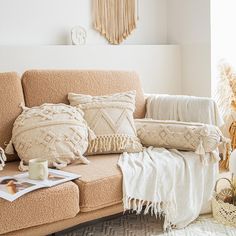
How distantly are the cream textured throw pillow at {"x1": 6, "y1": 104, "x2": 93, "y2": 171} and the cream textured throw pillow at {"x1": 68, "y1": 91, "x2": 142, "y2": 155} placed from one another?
12 cm

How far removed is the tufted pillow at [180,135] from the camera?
2.38 metres

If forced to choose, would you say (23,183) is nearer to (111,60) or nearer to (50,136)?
(50,136)

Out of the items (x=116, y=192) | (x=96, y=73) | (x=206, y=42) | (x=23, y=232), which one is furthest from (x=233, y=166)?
(x=206, y=42)

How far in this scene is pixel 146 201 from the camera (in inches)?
86.4

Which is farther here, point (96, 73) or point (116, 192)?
point (96, 73)

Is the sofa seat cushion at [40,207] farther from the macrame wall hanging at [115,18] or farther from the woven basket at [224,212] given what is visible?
the macrame wall hanging at [115,18]

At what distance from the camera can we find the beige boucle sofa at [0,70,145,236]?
1798 millimetres

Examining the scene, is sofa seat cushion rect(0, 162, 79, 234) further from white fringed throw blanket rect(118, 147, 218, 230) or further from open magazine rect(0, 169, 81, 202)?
white fringed throw blanket rect(118, 147, 218, 230)

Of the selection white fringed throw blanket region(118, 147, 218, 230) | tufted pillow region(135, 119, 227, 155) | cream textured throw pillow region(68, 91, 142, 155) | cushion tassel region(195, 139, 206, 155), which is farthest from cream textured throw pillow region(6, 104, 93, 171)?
cushion tassel region(195, 139, 206, 155)

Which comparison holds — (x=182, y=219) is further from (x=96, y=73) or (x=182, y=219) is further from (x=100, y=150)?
(x=96, y=73)

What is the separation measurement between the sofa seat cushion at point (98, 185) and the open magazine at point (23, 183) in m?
0.07

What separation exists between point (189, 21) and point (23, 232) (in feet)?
8.33

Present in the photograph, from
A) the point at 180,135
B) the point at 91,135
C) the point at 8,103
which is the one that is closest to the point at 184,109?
the point at 180,135

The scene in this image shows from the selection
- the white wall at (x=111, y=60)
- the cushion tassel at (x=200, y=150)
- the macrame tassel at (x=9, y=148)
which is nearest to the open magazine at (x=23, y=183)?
the macrame tassel at (x=9, y=148)
